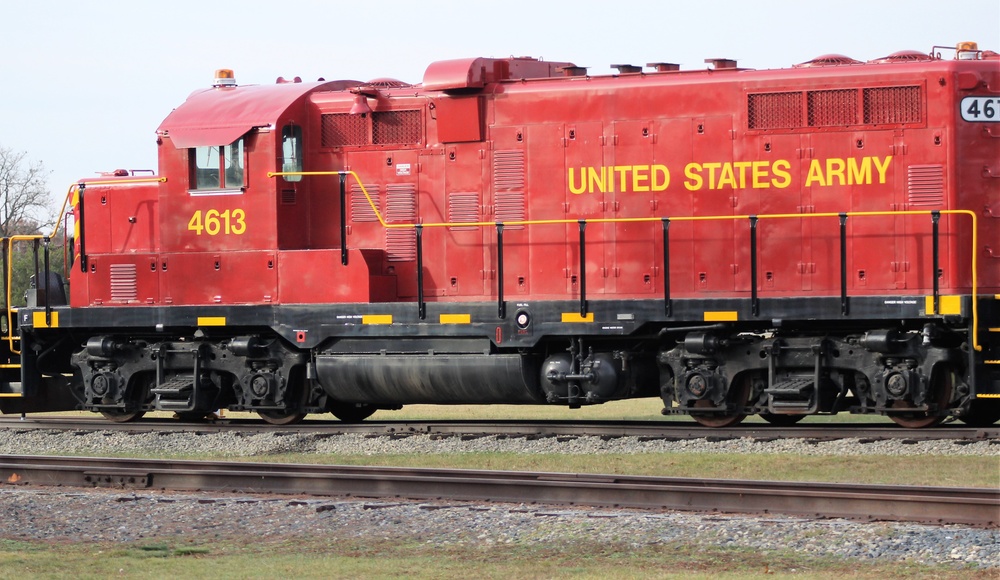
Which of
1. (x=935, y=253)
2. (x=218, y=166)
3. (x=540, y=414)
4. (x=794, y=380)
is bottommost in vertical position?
(x=540, y=414)

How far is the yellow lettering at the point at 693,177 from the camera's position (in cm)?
1380

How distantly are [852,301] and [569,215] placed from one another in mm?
3219

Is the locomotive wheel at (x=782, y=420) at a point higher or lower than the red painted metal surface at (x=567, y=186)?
lower

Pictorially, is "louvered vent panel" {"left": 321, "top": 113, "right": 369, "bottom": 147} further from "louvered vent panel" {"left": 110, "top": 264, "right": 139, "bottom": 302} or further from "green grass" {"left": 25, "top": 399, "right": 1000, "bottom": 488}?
"green grass" {"left": 25, "top": 399, "right": 1000, "bottom": 488}

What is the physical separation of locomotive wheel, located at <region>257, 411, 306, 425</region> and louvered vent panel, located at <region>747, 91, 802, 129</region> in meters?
6.29

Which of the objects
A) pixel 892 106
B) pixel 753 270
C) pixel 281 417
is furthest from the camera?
pixel 281 417

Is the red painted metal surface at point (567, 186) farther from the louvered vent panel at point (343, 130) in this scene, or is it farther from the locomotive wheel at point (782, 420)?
the locomotive wheel at point (782, 420)

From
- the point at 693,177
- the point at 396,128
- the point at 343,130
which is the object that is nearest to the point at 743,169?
the point at 693,177

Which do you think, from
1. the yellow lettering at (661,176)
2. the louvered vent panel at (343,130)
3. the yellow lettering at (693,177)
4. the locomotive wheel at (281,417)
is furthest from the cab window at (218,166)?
the yellow lettering at (693,177)

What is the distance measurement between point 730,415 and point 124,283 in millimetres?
7498

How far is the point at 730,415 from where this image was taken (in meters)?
13.8

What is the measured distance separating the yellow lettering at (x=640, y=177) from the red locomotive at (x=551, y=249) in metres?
0.02

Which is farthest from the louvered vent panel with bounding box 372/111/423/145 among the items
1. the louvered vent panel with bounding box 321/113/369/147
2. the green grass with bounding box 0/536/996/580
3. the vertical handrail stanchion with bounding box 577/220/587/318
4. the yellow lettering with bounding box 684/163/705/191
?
the green grass with bounding box 0/536/996/580

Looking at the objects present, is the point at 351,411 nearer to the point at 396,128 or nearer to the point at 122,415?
the point at 122,415
